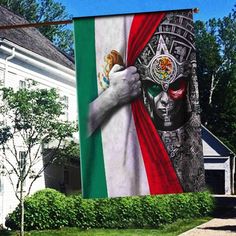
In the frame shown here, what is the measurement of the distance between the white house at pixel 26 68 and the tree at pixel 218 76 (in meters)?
26.6

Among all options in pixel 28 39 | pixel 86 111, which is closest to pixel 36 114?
pixel 86 111

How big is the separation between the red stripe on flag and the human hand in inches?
3.9

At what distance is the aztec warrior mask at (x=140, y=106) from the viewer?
666 cm

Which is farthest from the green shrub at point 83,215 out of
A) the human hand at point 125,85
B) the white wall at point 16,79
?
the human hand at point 125,85

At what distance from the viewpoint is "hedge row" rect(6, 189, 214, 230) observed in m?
17.1

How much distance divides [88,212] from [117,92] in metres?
11.3

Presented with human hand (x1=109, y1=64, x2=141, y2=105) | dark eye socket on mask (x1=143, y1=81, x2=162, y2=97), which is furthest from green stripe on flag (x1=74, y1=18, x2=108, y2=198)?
dark eye socket on mask (x1=143, y1=81, x2=162, y2=97)

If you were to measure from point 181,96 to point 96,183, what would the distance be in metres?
1.53

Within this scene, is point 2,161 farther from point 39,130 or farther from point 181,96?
point 181,96

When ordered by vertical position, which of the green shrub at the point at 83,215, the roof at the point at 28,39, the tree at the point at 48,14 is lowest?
the green shrub at the point at 83,215

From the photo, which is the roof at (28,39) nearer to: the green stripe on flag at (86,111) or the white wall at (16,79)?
the white wall at (16,79)

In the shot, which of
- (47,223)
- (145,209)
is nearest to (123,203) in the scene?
(145,209)

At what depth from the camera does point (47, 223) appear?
17.2 meters

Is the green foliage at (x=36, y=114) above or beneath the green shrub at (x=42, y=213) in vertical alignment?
above
